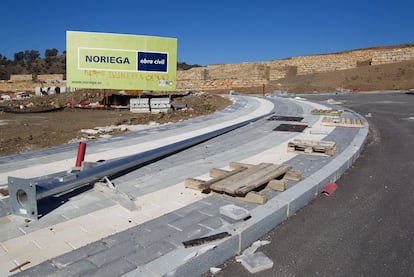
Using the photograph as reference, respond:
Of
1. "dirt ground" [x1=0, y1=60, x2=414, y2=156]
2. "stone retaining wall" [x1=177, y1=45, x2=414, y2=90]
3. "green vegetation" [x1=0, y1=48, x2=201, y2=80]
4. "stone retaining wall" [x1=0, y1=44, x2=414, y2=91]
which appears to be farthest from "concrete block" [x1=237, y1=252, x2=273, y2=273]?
"green vegetation" [x1=0, y1=48, x2=201, y2=80]

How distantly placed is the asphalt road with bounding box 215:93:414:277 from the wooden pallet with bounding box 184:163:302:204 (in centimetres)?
48

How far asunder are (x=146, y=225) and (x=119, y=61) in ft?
51.4

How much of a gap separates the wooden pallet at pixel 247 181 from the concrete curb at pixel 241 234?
176mm

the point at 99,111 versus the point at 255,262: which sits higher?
the point at 99,111

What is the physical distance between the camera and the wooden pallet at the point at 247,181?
3822mm

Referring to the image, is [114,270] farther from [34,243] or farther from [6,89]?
[6,89]

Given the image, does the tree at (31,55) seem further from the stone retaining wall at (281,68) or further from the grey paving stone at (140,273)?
the grey paving stone at (140,273)

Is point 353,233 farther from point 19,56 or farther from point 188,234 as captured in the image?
point 19,56

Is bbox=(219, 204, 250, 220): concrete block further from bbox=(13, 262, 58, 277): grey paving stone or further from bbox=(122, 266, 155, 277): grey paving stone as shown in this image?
bbox=(13, 262, 58, 277): grey paving stone

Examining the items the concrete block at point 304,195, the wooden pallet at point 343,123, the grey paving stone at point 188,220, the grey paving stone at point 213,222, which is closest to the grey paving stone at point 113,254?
the grey paving stone at point 188,220

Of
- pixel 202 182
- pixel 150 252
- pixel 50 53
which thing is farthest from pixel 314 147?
pixel 50 53

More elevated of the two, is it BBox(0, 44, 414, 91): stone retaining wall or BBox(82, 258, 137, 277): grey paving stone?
BBox(0, 44, 414, 91): stone retaining wall

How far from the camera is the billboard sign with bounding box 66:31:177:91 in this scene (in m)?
16.8

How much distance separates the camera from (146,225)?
3.22 metres
